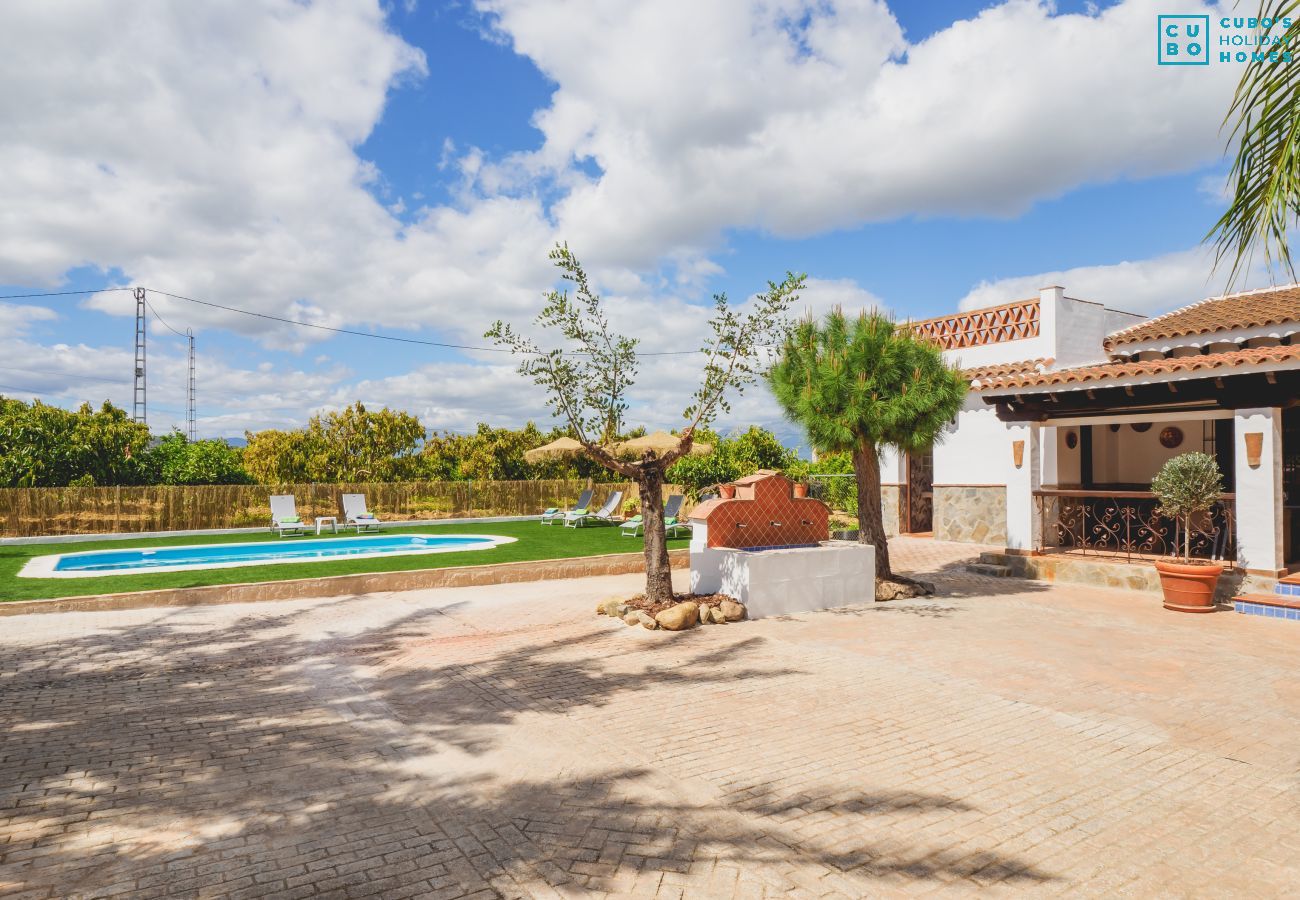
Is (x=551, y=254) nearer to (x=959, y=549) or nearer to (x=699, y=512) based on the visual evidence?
(x=699, y=512)

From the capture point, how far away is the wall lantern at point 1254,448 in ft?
35.0

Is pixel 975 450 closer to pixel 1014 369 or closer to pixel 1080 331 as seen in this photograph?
pixel 1014 369

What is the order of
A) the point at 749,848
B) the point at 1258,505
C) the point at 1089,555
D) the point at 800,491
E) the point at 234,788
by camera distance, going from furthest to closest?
the point at 1089,555, the point at 800,491, the point at 1258,505, the point at 234,788, the point at 749,848

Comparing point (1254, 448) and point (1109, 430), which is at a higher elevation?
point (1109, 430)

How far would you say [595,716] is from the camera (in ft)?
20.1

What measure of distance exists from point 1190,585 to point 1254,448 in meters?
2.33

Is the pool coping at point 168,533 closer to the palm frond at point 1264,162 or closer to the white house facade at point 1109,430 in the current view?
A: the white house facade at point 1109,430

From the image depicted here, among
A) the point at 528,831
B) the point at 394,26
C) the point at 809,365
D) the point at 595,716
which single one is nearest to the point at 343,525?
the point at 394,26

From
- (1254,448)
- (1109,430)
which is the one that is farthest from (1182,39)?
(1109,430)

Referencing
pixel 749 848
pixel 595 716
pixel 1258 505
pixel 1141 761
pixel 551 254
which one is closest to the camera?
pixel 749 848

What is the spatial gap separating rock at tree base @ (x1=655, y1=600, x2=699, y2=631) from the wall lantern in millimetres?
8530

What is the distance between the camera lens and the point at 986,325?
17.8 metres

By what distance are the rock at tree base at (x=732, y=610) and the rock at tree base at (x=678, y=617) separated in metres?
0.42

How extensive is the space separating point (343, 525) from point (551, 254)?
1630 centimetres
